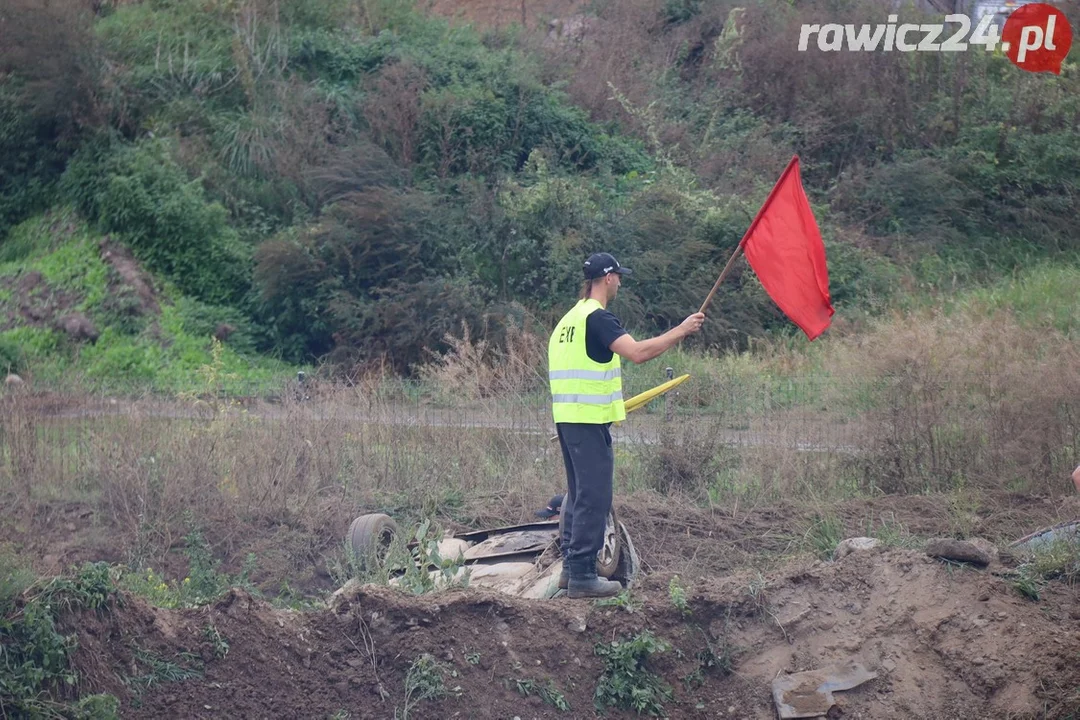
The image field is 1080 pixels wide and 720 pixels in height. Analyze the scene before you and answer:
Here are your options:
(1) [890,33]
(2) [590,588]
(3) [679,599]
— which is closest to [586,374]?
(2) [590,588]

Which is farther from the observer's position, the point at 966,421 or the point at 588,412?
the point at 966,421

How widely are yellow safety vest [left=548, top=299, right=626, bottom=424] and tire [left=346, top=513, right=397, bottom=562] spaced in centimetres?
198

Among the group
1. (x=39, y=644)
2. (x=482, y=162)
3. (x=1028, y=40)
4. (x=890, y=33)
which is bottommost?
(x=39, y=644)

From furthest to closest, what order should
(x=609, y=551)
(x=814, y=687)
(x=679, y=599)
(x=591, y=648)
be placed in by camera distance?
(x=609, y=551) < (x=679, y=599) < (x=591, y=648) < (x=814, y=687)

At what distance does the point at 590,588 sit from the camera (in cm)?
647

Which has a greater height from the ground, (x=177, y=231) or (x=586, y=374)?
(x=177, y=231)

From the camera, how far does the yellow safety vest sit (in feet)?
21.0

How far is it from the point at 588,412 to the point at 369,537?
2287 millimetres

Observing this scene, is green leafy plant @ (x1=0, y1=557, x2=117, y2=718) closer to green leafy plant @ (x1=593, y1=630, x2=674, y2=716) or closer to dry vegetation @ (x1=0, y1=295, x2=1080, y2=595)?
green leafy plant @ (x1=593, y1=630, x2=674, y2=716)

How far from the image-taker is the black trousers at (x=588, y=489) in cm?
646

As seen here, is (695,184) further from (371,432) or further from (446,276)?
(371,432)

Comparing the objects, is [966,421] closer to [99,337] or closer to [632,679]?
[632,679]

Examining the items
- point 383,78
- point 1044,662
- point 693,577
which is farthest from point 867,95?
point 1044,662

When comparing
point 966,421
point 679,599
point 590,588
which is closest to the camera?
point 679,599
